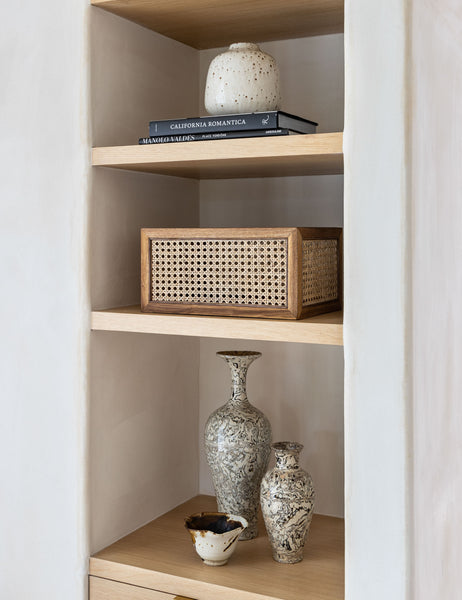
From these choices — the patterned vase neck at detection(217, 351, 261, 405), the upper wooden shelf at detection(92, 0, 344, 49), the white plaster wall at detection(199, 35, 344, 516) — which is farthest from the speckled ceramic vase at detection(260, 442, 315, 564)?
the upper wooden shelf at detection(92, 0, 344, 49)

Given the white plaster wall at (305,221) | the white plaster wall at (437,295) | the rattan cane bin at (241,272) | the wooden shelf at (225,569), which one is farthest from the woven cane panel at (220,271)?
the wooden shelf at (225,569)

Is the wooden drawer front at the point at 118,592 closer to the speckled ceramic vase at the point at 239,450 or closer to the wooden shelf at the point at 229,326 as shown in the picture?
the speckled ceramic vase at the point at 239,450

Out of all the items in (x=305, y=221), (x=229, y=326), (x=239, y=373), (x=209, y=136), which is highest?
(x=209, y=136)

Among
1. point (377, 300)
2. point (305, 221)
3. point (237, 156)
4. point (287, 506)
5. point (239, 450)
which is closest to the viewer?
point (377, 300)

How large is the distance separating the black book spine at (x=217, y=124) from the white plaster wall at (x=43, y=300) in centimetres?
15

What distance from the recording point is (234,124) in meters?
1.17

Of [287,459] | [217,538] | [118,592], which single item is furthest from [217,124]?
[118,592]

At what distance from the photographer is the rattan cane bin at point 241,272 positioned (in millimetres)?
1180

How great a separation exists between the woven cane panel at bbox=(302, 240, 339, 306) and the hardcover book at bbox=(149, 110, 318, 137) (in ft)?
0.66

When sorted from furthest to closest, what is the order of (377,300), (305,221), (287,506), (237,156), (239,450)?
(305,221)
(239,450)
(287,506)
(237,156)
(377,300)

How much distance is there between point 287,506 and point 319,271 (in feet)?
1.40

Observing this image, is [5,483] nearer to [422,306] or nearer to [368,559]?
[368,559]

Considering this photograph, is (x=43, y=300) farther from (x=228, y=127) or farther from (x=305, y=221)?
(x=305, y=221)

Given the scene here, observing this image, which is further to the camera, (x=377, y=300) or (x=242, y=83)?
(x=242, y=83)
